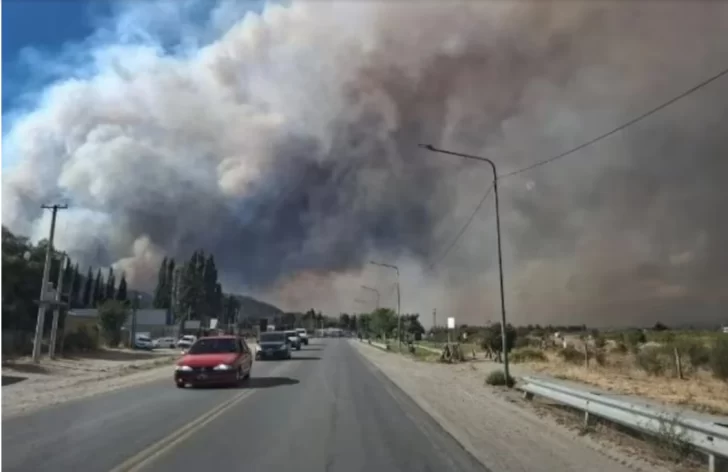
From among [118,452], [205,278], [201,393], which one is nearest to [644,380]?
[201,393]

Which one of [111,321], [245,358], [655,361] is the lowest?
[245,358]

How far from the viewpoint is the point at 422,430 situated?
540 inches

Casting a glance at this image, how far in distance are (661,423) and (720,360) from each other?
2510cm

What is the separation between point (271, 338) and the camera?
47312 millimetres

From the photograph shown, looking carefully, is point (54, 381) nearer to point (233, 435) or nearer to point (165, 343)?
point (233, 435)

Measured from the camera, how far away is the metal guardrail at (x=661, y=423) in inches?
368

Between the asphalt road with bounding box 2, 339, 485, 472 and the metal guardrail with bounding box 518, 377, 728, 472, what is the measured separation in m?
3.02

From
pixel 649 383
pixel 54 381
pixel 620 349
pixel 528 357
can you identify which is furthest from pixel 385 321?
pixel 54 381

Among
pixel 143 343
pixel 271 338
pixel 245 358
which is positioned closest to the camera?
pixel 245 358

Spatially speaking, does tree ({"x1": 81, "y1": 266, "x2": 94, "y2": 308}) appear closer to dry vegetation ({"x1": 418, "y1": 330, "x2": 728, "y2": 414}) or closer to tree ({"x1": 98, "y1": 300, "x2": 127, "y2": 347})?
tree ({"x1": 98, "y1": 300, "x2": 127, "y2": 347})

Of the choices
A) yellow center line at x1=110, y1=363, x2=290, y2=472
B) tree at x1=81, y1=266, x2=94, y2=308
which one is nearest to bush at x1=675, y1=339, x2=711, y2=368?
yellow center line at x1=110, y1=363, x2=290, y2=472

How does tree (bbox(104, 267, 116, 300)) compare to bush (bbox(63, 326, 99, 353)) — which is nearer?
bush (bbox(63, 326, 99, 353))

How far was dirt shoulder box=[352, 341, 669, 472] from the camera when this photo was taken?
1018 cm

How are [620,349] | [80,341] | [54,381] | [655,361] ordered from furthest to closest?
1. [620,349]
2. [80,341]
3. [655,361]
4. [54,381]
